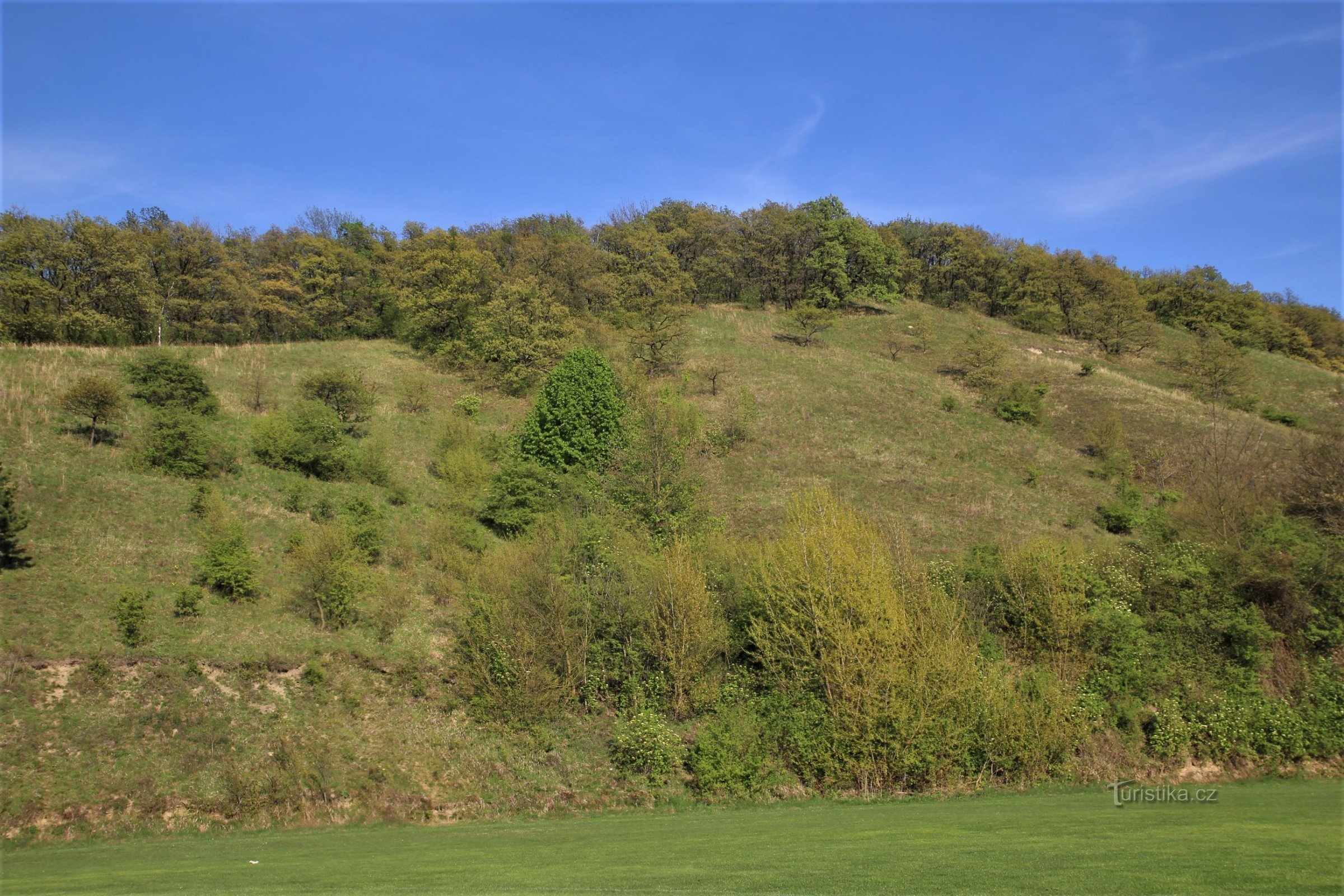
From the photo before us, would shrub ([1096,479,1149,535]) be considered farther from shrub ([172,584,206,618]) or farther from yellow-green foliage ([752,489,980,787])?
shrub ([172,584,206,618])

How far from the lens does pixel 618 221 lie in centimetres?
10325

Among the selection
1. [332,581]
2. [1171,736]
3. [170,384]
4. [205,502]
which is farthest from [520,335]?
[1171,736]

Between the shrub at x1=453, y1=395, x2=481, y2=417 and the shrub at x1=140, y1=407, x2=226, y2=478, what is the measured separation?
20.6 meters

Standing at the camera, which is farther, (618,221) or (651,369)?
(618,221)

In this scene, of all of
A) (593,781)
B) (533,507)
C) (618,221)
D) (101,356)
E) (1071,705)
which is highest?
(618,221)

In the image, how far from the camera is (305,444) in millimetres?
42344

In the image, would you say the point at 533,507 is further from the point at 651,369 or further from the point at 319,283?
the point at 319,283

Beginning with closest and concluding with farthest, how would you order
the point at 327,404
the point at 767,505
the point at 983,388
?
the point at 767,505
the point at 327,404
the point at 983,388

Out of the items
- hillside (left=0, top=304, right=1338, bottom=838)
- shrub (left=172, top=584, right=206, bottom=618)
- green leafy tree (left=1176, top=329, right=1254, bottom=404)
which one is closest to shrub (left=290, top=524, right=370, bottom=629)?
hillside (left=0, top=304, right=1338, bottom=838)

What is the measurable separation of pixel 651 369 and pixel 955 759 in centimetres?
4765

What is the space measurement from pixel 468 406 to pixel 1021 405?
149ft

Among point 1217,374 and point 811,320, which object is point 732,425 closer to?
point 811,320

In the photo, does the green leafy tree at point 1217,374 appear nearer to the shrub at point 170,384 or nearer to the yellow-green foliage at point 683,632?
the yellow-green foliage at point 683,632

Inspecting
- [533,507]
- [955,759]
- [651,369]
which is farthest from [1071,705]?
[651,369]
